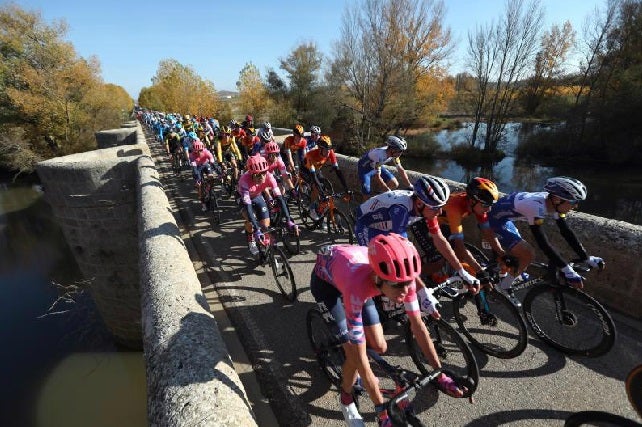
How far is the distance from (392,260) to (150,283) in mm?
2622

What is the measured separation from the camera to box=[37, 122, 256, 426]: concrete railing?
7.09 ft

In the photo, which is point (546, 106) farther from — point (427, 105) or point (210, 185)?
point (210, 185)

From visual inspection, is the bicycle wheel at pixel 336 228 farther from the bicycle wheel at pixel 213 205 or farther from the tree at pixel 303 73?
the tree at pixel 303 73

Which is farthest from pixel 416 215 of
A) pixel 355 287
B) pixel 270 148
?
pixel 270 148

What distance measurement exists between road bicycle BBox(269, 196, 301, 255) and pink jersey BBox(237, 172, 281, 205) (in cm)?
43

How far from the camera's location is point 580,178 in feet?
75.5

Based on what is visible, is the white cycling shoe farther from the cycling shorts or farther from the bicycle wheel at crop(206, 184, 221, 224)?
the bicycle wheel at crop(206, 184, 221, 224)

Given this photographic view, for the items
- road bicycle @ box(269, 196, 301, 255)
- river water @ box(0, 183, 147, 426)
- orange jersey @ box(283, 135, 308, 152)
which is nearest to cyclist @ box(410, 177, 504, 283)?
road bicycle @ box(269, 196, 301, 255)

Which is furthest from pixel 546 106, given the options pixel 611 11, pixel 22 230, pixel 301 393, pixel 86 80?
pixel 22 230

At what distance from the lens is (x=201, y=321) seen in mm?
2922

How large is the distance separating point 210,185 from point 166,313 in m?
7.41

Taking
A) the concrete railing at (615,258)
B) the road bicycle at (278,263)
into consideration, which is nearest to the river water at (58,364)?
the road bicycle at (278,263)

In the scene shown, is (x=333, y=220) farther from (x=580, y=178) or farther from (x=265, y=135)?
(x=580, y=178)

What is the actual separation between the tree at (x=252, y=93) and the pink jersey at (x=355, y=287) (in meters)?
41.7
